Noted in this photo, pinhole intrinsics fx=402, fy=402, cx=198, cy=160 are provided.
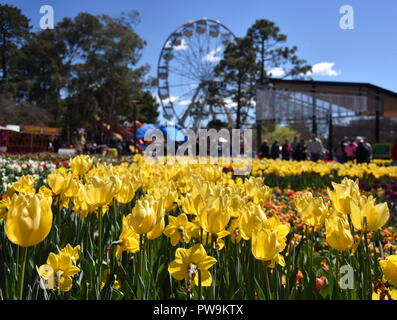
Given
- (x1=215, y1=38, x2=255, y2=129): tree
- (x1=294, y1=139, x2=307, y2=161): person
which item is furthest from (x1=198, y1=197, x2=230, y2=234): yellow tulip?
(x1=215, y1=38, x2=255, y2=129): tree

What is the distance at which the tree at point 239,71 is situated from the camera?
79.7 ft

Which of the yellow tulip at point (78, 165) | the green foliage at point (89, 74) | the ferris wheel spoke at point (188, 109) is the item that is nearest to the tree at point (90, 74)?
the green foliage at point (89, 74)

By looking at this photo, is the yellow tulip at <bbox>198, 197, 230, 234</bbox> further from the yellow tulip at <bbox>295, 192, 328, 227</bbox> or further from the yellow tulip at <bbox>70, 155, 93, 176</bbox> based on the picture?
the yellow tulip at <bbox>70, 155, 93, 176</bbox>

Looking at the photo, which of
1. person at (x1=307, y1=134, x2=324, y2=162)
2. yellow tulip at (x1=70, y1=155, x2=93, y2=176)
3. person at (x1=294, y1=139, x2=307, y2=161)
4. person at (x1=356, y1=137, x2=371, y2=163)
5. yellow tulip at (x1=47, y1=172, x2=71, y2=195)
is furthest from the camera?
person at (x1=294, y1=139, x2=307, y2=161)

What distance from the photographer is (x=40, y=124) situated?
978 inches

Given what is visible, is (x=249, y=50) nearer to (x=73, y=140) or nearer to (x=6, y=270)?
(x=73, y=140)

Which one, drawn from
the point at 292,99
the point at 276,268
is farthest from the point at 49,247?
the point at 292,99

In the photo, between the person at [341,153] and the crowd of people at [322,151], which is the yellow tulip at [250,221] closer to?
the crowd of people at [322,151]

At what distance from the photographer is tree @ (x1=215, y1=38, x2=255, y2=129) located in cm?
2430

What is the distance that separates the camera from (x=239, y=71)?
2459 cm

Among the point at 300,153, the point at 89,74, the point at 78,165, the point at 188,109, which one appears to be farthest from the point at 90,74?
A: the point at 78,165

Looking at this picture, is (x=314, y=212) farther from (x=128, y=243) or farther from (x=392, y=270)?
(x=128, y=243)

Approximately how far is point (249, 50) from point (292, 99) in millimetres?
6315
